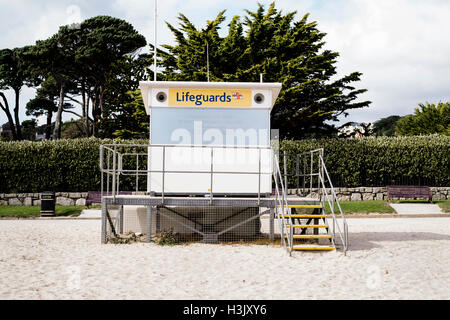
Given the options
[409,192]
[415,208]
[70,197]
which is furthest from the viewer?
[70,197]

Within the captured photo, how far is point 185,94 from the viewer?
35.1 feet

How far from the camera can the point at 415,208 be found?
20141mm

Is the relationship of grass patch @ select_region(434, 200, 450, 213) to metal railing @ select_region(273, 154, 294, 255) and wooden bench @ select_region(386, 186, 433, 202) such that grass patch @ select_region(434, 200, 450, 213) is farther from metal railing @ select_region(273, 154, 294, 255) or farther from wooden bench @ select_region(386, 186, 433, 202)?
metal railing @ select_region(273, 154, 294, 255)

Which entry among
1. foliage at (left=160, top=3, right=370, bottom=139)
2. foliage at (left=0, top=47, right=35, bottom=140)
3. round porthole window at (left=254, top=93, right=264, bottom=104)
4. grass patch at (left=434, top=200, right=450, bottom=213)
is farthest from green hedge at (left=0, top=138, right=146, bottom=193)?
foliage at (left=0, top=47, right=35, bottom=140)

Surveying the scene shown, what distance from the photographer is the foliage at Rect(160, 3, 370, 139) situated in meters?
28.2

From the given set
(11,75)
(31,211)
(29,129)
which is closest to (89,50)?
(11,75)

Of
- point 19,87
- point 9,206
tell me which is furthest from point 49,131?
point 9,206

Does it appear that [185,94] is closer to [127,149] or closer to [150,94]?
[150,94]

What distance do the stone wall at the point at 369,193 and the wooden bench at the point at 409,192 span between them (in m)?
0.79

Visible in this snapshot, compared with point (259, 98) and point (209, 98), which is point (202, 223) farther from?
point (259, 98)

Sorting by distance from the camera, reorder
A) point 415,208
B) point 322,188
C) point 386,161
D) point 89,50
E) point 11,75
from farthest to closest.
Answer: point 11,75 < point 89,50 < point 386,161 < point 415,208 < point 322,188

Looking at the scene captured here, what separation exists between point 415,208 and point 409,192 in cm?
169

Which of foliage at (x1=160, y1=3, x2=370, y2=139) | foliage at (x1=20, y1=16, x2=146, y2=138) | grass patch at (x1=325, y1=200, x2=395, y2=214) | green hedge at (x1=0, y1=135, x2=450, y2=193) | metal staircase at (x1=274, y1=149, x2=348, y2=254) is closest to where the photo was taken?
metal staircase at (x1=274, y1=149, x2=348, y2=254)

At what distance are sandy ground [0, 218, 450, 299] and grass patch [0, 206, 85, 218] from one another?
27.1ft
